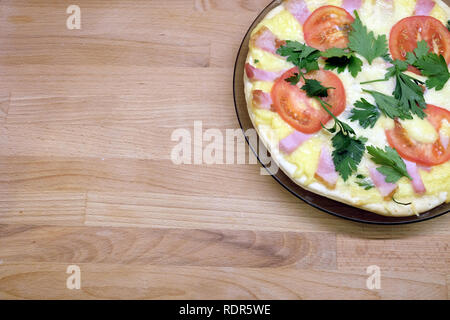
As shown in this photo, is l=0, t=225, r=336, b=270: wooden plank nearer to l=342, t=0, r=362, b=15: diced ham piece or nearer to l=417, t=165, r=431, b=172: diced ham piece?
l=417, t=165, r=431, b=172: diced ham piece

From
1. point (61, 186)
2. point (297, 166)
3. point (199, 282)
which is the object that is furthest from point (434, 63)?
point (61, 186)

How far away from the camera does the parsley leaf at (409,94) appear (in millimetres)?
1409

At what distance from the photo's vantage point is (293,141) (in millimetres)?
1396

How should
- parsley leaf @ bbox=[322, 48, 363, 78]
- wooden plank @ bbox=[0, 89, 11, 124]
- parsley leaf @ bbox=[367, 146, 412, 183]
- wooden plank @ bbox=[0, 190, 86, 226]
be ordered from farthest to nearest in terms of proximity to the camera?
wooden plank @ bbox=[0, 89, 11, 124], wooden plank @ bbox=[0, 190, 86, 226], parsley leaf @ bbox=[322, 48, 363, 78], parsley leaf @ bbox=[367, 146, 412, 183]

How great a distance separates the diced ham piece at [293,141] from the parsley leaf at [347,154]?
0.11m

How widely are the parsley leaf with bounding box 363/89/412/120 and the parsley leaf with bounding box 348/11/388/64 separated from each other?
13 cm

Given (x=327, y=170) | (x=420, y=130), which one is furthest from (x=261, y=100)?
(x=420, y=130)

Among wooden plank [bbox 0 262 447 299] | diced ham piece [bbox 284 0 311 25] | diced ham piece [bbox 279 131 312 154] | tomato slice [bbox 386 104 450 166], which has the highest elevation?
diced ham piece [bbox 284 0 311 25]

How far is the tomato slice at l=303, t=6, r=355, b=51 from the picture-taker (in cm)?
150

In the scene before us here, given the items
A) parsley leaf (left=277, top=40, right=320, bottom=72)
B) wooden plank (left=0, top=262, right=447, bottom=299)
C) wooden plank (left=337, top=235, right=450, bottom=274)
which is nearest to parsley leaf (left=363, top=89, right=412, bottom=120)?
parsley leaf (left=277, top=40, right=320, bottom=72)

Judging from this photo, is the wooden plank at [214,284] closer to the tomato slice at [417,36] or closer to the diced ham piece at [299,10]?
the tomato slice at [417,36]

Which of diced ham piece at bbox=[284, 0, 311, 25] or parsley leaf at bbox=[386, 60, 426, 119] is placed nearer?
parsley leaf at bbox=[386, 60, 426, 119]
